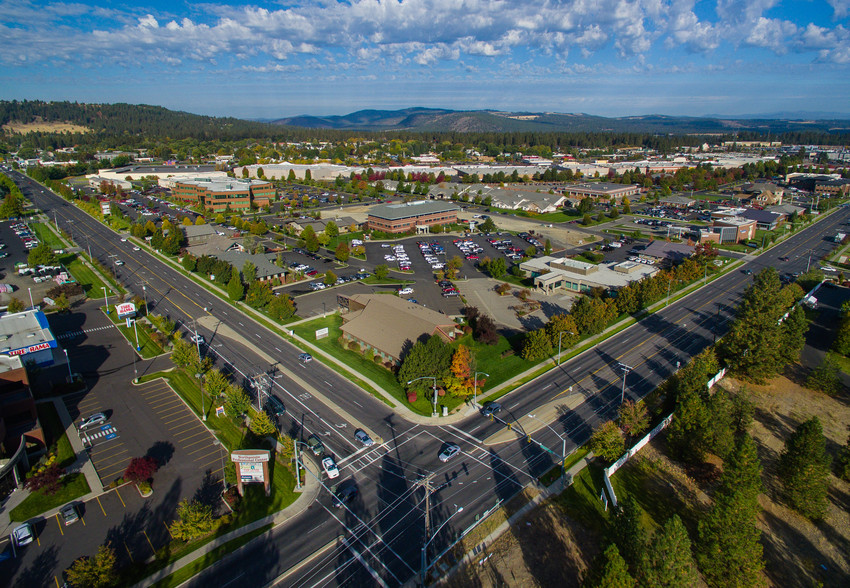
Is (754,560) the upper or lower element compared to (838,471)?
upper

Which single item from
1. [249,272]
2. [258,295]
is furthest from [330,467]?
[249,272]

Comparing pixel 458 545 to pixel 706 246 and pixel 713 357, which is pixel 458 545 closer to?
pixel 713 357

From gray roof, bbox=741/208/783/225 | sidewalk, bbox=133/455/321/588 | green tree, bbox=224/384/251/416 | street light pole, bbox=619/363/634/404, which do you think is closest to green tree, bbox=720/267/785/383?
street light pole, bbox=619/363/634/404

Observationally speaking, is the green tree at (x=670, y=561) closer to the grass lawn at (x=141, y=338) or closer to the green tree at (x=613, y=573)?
the green tree at (x=613, y=573)

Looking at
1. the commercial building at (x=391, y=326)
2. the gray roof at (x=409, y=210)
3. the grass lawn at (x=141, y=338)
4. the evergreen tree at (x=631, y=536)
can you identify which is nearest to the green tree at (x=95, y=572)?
the evergreen tree at (x=631, y=536)

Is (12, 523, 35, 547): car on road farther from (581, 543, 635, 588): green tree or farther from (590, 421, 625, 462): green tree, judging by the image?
(590, 421, 625, 462): green tree

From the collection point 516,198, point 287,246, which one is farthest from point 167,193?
point 516,198
